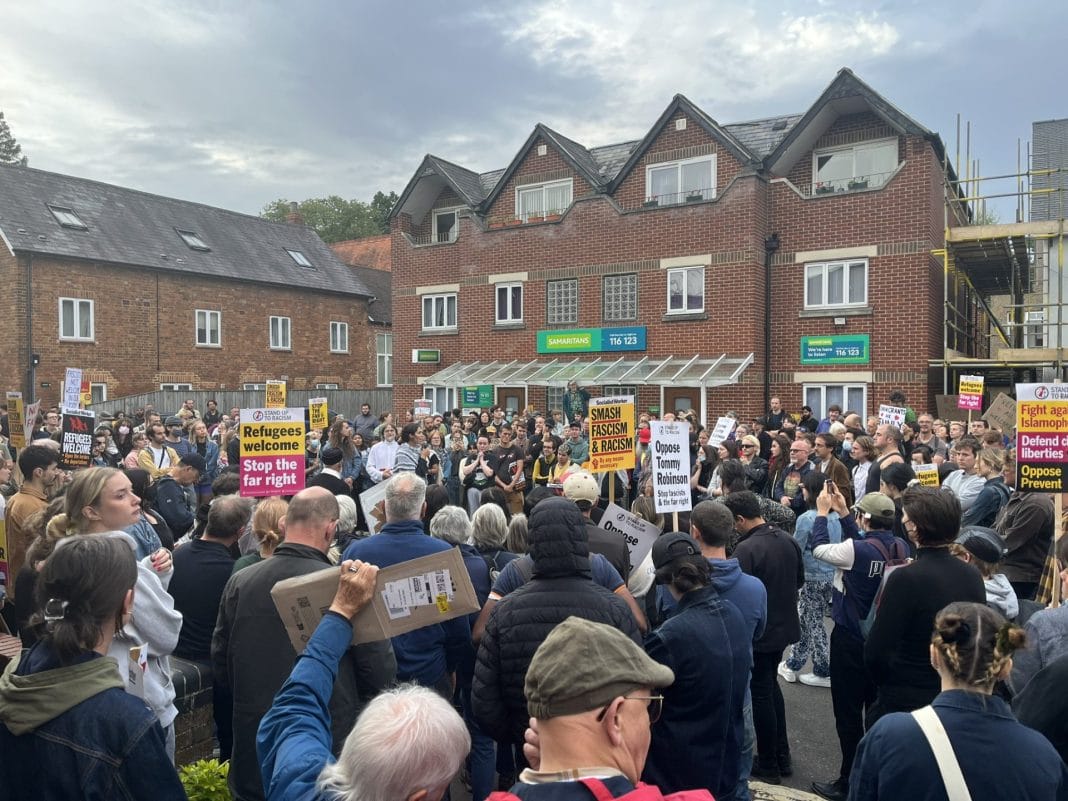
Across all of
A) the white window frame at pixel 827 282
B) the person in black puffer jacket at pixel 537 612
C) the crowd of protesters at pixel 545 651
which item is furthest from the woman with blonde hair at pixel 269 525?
the white window frame at pixel 827 282

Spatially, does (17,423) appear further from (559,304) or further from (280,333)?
(280,333)

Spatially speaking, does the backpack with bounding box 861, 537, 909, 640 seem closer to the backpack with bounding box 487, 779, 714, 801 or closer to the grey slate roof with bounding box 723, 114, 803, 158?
the backpack with bounding box 487, 779, 714, 801

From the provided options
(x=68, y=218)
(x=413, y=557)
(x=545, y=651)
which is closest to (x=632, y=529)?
(x=413, y=557)

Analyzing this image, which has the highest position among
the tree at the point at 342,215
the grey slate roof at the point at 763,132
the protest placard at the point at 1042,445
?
the tree at the point at 342,215

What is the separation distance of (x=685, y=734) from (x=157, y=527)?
462 cm

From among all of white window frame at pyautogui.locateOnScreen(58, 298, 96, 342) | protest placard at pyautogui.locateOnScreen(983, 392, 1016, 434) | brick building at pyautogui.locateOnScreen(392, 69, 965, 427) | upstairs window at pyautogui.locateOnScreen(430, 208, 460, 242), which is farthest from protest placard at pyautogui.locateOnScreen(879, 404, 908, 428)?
white window frame at pyautogui.locateOnScreen(58, 298, 96, 342)

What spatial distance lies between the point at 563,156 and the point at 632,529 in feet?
65.5

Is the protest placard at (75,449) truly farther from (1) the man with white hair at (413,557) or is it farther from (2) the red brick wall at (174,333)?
(2) the red brick wall at (174,333)

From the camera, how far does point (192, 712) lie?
4.67m

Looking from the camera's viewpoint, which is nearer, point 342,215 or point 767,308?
point 767,308

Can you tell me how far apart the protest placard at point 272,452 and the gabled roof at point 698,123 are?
54.4ft

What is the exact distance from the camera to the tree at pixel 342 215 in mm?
64625

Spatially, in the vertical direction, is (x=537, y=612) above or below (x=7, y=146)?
below

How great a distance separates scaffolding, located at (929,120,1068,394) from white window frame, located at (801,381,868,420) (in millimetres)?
1720
